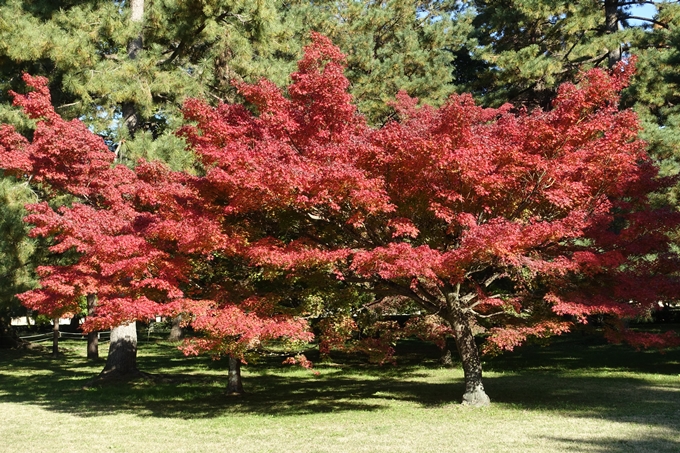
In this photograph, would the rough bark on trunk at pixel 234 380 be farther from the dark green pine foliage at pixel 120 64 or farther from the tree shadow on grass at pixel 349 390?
the dark green pine foliage at pixel 120 64

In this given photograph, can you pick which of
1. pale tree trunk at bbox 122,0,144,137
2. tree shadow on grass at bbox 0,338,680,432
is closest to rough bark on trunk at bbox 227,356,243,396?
tree shadow on grass at bbox 0,338,680,432

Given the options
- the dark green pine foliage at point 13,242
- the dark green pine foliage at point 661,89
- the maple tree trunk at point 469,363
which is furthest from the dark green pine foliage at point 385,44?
the maple tree trunk at point 469,363

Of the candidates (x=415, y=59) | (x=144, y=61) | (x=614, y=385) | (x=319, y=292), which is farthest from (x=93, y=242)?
(x=415, y=59)

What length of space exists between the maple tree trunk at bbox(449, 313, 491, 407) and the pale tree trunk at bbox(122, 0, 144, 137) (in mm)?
12478

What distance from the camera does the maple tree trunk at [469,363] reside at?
11906 millimetres

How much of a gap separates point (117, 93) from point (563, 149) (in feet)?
41.6

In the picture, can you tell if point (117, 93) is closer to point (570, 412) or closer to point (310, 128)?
point (310, 128)

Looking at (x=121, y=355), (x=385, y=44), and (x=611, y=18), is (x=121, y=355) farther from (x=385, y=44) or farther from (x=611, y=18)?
(x=611, y=18)

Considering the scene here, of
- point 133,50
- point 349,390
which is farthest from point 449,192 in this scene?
point 133,50

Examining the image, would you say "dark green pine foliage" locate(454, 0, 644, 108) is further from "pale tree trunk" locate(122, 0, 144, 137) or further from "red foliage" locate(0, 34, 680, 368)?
"pale tree trunk" locate(122, 0, 144, 137)

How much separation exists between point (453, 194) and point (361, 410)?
4.85 metres

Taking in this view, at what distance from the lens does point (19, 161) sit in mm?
14789

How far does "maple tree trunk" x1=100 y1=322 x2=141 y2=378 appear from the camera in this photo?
714 inches

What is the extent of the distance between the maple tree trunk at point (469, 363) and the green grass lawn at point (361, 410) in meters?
0.33
